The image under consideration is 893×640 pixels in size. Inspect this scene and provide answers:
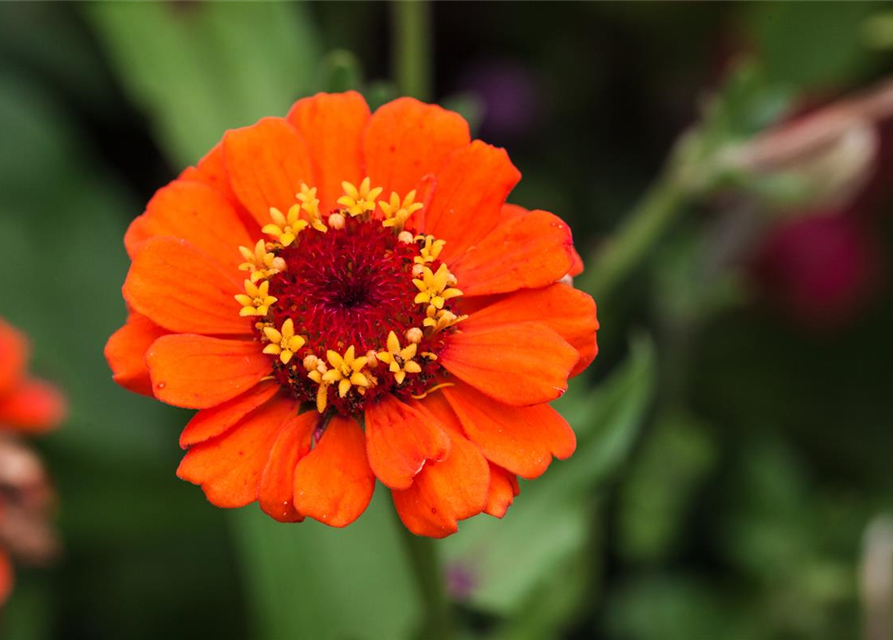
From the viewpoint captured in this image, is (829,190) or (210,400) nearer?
(210,400)

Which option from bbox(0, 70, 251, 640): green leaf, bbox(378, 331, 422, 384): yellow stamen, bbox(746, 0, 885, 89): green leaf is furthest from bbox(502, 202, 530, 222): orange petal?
bbox(0, 70, 251, 640): green leaf

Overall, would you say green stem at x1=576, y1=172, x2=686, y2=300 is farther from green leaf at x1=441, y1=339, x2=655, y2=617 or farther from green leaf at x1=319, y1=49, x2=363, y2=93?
green leaf at x1=319, y1=49, x2=363, y2=93

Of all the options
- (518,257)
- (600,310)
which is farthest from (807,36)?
(518,257)

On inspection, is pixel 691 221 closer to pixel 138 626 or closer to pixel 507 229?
pixel 507 229

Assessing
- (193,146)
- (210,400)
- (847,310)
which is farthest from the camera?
(847,310)

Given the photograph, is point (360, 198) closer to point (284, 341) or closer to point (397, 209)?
point (397, 209)

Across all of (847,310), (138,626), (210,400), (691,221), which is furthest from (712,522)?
(210,400)
